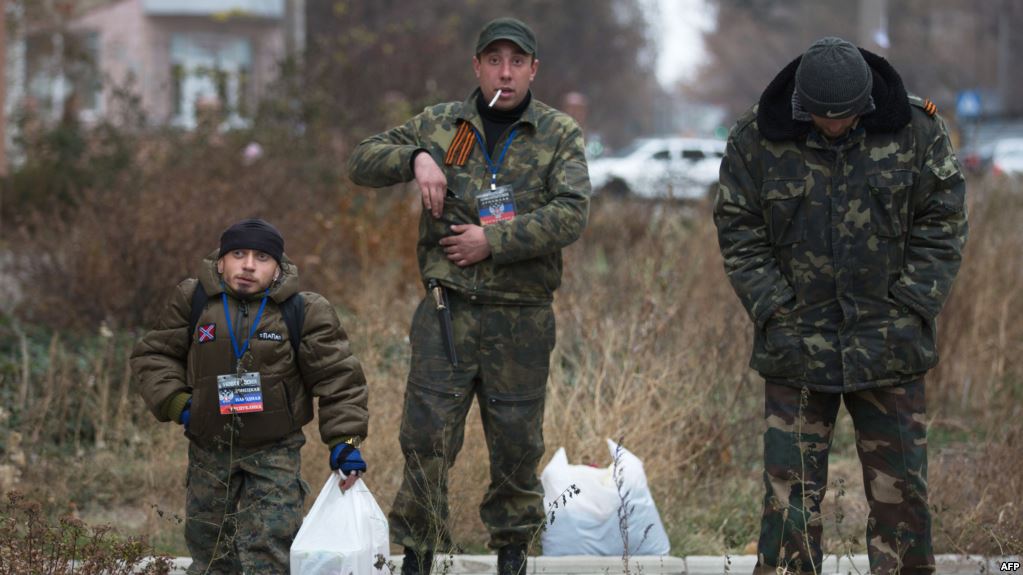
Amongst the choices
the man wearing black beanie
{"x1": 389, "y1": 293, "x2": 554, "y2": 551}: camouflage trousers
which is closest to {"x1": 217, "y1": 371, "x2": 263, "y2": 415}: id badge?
the man wearing black beanie

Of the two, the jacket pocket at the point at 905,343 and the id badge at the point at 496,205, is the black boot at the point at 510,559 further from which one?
the jacket pocket at the point at 905,343

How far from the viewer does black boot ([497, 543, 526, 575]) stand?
519 centimetres

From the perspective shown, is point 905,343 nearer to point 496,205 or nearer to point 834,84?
point 834,84

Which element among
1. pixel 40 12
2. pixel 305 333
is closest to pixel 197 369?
pixel 305 333

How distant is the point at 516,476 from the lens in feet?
16.8

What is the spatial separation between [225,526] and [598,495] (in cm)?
160

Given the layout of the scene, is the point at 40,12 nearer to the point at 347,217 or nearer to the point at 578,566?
the point at 347,217

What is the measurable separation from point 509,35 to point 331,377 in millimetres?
1366

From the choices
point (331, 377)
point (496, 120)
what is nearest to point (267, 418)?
point (331, 377)

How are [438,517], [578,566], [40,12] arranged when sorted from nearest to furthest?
[438,517] → [578,566] → [40,12]

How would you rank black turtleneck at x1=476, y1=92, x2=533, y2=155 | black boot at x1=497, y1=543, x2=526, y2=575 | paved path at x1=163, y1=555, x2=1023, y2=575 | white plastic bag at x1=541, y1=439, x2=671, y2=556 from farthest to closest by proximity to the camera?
white plastic bag at x1=541, y1=439, x2=671, y2=556, paved path at x1=163, y1=555, x2=1023, y2=575, black boot at x1=497, y1=543, x2=526, y2=575, black turtleneck at x1=476, y1=92, x2=533, y2=155

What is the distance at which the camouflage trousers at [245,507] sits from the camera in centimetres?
461

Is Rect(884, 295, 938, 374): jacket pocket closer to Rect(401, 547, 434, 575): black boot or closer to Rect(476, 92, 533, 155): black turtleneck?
Rect(476, 92, 533, 155): black turtleneck

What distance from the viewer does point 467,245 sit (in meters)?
4.90
